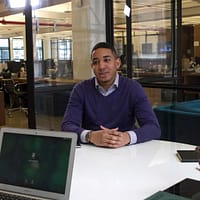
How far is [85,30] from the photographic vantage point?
5070 millimetres

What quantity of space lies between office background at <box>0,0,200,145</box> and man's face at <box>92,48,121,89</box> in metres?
1.57

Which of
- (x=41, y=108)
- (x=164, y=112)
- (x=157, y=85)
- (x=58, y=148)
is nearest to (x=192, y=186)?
(x=58, y=148)

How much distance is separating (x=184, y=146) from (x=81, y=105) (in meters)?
0.73

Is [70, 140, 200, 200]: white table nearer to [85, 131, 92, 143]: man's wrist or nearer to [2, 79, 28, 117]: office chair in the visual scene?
[85, 131, 92, 143]: man's wrist

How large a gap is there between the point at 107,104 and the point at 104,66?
0.26 metres

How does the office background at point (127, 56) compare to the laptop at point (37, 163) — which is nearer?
the laptop at point (37, 163)

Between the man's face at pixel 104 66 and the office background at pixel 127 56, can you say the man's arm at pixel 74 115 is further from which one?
the office background at pixel 127 56

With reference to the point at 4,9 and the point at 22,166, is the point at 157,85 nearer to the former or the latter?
the point at 22,166

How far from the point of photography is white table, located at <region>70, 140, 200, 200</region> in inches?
52.7

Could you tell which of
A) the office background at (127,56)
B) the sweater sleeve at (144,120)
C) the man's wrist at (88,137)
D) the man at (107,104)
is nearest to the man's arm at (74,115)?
the man at (107,104)

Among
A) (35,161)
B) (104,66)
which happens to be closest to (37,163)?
(35,161)

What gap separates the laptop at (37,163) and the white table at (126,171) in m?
0.15

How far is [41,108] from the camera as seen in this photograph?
5.04 metres

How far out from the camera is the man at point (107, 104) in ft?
7.53
